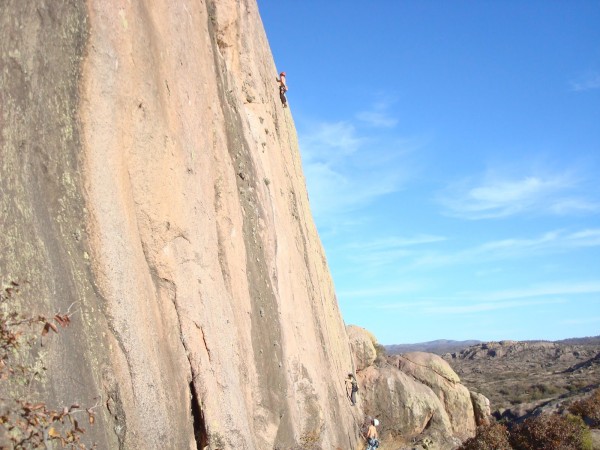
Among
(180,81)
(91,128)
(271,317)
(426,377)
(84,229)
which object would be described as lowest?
(426,377)

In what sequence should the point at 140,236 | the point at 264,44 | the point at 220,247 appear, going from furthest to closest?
the point at 264,44 → the point at 220,247 → the point at 140,236

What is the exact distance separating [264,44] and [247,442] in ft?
42.6

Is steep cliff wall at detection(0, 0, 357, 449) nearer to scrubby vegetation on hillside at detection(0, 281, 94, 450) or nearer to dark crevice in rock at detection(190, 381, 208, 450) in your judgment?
dark crevice in rock at detection(190, 381, 208, 450)

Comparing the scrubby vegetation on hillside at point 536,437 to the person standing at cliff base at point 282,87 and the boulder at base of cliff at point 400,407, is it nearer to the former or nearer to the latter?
the boulder at base of cliff at point 400,407

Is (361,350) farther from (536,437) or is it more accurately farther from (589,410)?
(536,437)

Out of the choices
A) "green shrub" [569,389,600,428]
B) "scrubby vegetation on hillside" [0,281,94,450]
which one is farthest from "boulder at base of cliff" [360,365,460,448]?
"scrubby vegetation on hillside" [0,281,94,450]

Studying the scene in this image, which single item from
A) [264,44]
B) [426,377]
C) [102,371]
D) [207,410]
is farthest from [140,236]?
[426,377]

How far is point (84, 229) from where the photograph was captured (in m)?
8.05

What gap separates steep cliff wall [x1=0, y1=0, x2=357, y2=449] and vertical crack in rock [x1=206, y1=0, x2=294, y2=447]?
0.05 m

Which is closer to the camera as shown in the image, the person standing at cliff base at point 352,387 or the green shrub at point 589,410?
the person standing at cliff base at point 352,387

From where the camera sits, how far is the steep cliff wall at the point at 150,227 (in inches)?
297

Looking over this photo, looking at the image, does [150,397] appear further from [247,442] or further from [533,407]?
[533,407]

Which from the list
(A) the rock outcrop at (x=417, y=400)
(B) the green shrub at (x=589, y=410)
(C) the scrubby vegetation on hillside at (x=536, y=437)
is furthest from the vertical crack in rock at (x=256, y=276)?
(B) the green shrub at (x=589, y=410)

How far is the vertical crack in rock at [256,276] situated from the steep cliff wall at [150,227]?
5 cm
